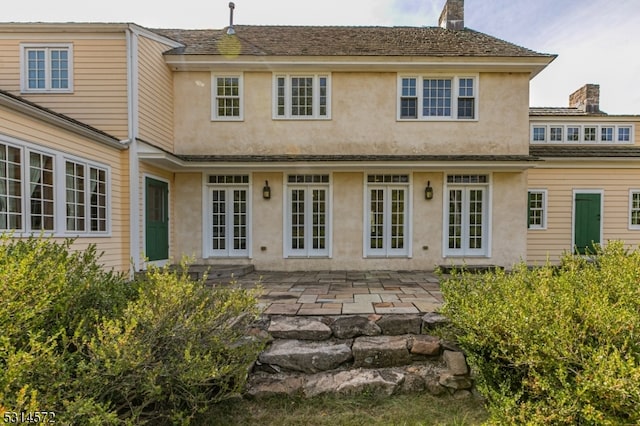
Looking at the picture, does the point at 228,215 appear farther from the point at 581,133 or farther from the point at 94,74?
the point at 581,133

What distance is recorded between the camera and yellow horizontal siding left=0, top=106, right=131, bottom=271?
16.0 ft

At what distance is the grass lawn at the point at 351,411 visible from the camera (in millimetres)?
3115

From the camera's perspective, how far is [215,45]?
8.88 metres

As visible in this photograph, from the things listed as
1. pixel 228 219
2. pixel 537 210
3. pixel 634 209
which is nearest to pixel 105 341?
pixel 228 219

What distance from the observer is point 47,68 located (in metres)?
7.21

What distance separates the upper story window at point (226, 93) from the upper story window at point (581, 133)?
1015cm

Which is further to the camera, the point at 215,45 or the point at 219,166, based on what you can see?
the point at 215,45

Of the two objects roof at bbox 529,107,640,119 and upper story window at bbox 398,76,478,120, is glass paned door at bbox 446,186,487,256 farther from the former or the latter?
roof at bbox 529,107,640,119

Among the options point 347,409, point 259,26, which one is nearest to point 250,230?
point 347,409

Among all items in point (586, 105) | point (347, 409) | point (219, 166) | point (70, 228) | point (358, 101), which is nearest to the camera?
point (347, 409)

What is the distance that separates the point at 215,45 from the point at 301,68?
2.58 m

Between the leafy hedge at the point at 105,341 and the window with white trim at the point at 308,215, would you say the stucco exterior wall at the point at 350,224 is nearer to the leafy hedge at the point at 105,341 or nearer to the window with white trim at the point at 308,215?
the window with white trim at the point at 308,215

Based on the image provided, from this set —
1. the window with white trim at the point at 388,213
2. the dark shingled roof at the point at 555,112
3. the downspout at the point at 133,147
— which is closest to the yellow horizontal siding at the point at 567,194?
the dark shingled roof at the point at 555,112

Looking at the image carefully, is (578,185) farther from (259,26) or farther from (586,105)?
(259,26)
